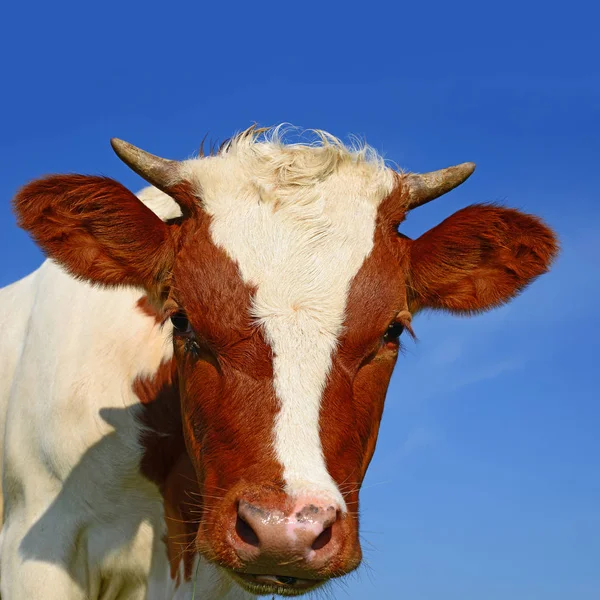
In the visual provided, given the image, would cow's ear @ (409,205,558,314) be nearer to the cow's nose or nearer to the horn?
the horn

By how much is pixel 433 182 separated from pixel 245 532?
2.94m

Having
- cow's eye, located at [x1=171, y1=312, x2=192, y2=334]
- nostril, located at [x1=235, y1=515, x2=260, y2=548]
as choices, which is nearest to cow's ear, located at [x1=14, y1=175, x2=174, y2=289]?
cow's eye, located at [x1=171, y1=312, x2=192, y2=334]

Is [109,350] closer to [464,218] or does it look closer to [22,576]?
[22,576]

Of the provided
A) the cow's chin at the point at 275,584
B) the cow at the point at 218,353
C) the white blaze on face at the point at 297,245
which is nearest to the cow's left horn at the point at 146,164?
the cow at the point at 218,353

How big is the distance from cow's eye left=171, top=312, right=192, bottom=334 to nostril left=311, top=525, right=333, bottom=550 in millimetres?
1574

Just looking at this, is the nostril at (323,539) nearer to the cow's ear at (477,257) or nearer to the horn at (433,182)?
the cow's ear at (477,257)

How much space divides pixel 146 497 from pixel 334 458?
8.47 feet

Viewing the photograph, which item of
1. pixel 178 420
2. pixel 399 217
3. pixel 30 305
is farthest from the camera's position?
pixel 30 305

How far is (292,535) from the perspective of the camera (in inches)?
166

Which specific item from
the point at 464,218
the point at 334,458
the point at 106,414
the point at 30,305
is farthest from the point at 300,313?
the point at 30,305

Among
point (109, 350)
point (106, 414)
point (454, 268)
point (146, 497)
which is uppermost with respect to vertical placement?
point (454, 268)

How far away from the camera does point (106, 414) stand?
22.4ft

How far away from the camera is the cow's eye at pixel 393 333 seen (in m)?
5.51

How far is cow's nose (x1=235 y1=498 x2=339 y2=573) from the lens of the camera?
4.23m
